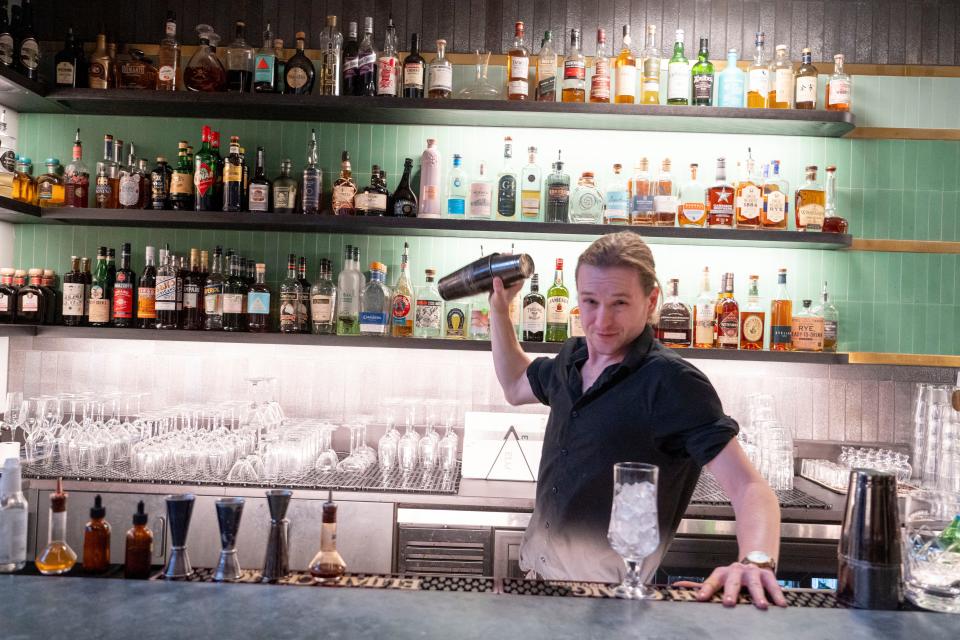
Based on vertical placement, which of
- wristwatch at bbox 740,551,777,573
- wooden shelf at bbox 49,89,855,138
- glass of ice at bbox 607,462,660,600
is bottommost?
wristwatch at bbox 740,551,777,573

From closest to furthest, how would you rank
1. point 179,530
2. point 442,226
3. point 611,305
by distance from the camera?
1. point 179,530
2. point 611,305
3. point 442,226

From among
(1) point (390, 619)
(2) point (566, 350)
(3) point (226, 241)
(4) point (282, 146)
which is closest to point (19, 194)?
(3) point (226, 241)

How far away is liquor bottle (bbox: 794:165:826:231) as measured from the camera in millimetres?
2996

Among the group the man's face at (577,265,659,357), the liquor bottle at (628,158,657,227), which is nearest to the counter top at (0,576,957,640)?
the man's face at (577,265,659,357)

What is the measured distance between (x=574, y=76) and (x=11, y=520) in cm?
243

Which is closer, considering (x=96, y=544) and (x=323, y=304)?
(x=96, y=544)

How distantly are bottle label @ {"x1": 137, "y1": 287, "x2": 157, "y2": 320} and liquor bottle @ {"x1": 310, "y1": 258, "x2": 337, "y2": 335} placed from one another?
2.04 feet

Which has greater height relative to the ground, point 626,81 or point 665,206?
point 626,81

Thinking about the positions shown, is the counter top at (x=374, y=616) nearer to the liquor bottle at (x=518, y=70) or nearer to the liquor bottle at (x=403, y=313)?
the liquor bottle at (x=403, y=313)

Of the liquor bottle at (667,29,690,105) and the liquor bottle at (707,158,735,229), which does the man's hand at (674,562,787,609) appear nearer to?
the liquor bottle at (707,158,735,229)

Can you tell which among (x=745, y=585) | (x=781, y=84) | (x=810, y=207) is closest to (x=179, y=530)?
(x=745, y=585)

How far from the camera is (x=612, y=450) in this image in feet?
5.54

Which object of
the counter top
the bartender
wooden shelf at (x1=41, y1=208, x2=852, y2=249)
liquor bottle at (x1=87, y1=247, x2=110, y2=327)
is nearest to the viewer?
the counter top

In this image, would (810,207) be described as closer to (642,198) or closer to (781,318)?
(781,318)
